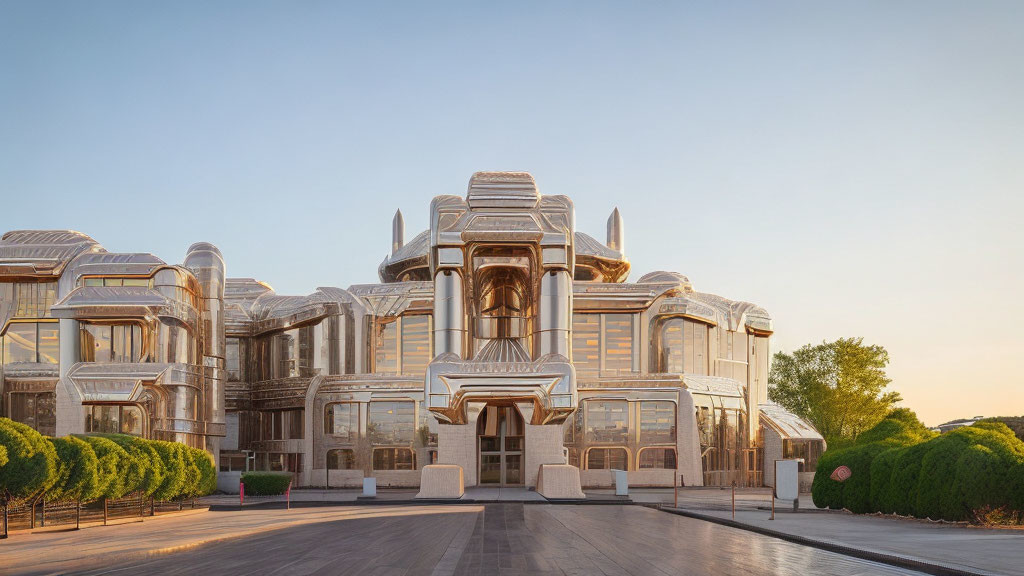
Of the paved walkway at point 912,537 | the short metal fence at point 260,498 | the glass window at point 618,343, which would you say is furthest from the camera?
the glass window at point 618,343

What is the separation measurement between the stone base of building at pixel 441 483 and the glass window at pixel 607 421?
11973mm

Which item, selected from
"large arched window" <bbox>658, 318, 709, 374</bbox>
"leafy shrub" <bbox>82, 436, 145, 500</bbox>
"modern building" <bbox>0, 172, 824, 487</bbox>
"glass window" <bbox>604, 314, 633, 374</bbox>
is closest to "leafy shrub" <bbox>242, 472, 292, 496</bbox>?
"modern building" <bbox>0, 172, 824, 487</bbox>

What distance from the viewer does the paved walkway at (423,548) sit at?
17.7 m

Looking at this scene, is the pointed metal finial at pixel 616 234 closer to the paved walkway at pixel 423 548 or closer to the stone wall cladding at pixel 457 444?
the stone wall cladding at pixel 457 444

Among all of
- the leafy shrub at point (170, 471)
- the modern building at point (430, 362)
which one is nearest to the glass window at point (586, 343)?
the modern building at point (430, 362)

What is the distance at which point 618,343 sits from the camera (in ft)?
177

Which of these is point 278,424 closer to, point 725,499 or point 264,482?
point 264,482

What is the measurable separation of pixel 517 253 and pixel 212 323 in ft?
51.2

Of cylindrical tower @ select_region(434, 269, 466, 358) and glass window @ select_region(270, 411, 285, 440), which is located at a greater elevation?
cylindrical tower @ select_region(434, 269, 466, 358)

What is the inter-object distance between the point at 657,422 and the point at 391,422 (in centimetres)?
1405

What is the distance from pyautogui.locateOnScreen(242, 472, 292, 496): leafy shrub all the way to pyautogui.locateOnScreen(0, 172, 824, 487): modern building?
373 centimetres

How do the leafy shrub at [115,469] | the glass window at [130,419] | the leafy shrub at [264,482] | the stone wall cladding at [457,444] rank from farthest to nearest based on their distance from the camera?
the glass window at [130,419] → the stone wall cladding at [457,444] → the leafy shrub at [264,482] → the leafy shrub at [115,469]

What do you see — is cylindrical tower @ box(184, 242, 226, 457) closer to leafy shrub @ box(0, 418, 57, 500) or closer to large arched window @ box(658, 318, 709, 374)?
leafy shrub @ box(0, 418, 57, 500)

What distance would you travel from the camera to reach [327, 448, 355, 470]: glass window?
172ft
